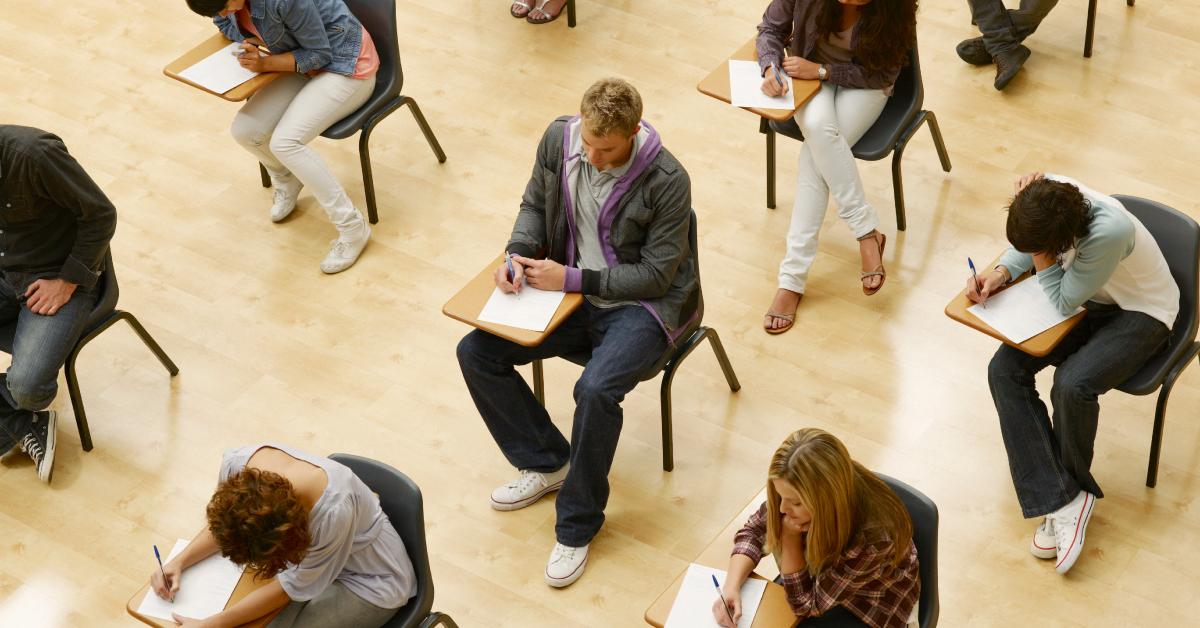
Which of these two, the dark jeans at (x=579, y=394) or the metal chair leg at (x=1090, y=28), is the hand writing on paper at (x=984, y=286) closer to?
the dark jeans at (x=579, y=394)

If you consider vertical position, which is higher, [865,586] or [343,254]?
[865,586]

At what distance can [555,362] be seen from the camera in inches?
195

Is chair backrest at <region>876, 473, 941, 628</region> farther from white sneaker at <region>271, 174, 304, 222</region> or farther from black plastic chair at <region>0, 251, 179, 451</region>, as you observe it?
white sneaker at <region>271, 174, 304, 222</region>

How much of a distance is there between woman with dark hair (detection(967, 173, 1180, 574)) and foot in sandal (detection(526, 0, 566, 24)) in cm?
310

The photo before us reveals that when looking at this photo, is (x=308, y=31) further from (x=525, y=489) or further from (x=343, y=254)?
(x=525, y=489)

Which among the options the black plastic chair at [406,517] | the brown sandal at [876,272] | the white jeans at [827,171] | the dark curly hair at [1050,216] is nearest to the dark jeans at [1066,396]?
the dark curly hair at [1050,216]

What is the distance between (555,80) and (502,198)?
0.86 m

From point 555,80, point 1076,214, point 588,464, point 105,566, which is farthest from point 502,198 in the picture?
point 1076,214

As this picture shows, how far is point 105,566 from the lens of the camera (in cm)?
433

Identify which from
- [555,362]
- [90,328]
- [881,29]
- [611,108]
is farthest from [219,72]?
[881,29]

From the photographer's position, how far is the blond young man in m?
4.04

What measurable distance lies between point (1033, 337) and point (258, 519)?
7.34 feet

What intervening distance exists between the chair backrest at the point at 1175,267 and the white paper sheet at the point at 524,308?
5.70 ft

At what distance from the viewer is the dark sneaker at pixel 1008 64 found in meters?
5.89
